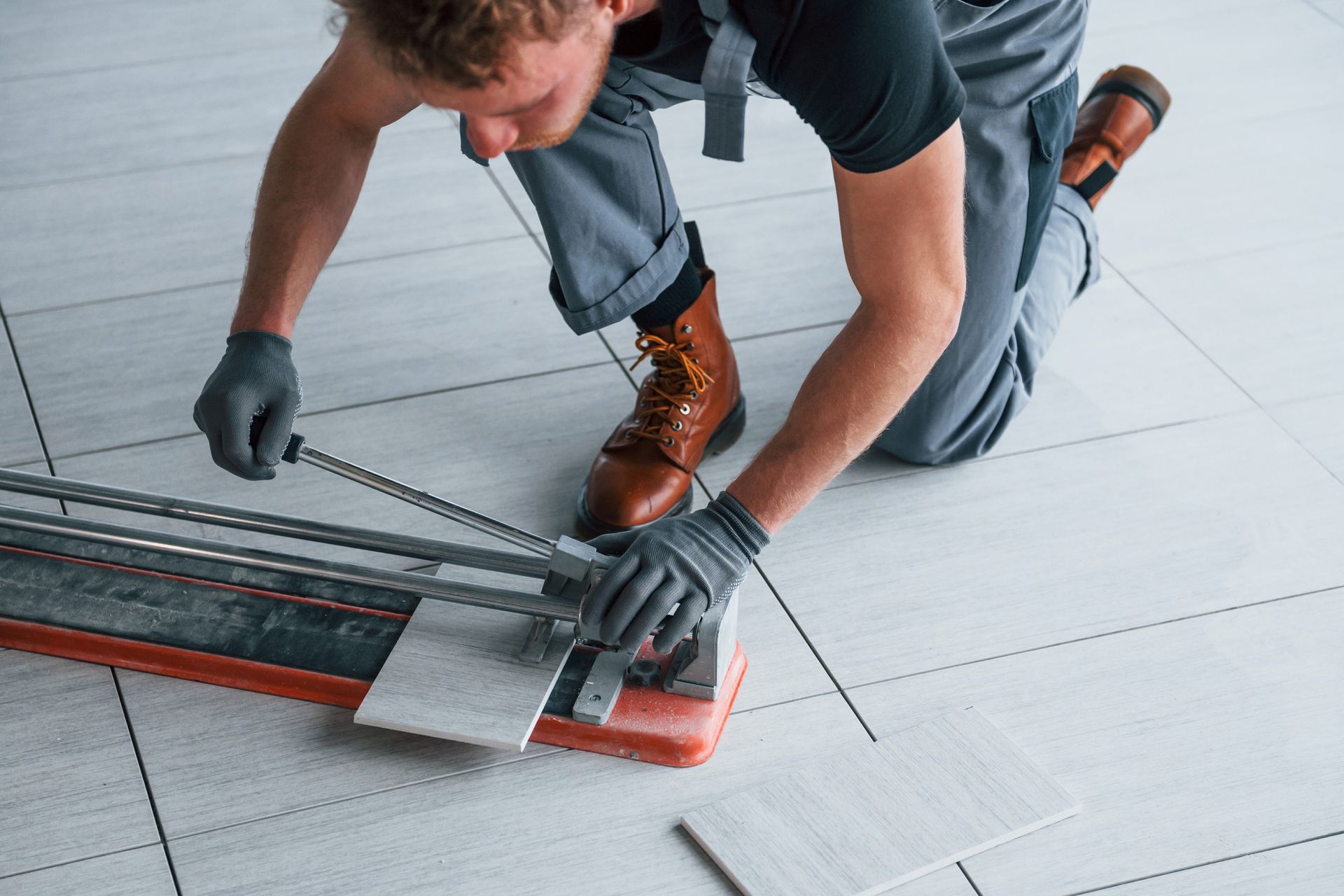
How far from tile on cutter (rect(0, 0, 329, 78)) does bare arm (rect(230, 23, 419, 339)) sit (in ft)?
4.87

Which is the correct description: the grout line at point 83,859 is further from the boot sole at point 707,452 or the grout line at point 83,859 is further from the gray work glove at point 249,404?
the boot sole at point 707,452

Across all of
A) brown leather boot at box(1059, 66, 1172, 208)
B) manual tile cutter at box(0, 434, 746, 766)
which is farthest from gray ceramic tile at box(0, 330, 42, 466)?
brown leather boot at box(1059, 66, 1172, 208)

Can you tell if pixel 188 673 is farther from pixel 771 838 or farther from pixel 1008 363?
pixel 1008 363

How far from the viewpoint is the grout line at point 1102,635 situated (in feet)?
4.33

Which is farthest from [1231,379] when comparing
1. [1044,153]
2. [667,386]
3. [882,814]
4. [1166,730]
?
[882,814]

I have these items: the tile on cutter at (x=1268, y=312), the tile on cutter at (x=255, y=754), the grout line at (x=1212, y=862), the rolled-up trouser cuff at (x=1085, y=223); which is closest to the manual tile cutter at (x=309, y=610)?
the tile on cutter at (x=255, y=754)

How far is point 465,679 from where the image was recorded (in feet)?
4.03

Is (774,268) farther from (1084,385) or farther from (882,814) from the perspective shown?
(882,814)

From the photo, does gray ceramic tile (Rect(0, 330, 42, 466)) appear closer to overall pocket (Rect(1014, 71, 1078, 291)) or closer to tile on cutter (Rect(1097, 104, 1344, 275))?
overall pocket (Rect(1014, 71, 1078, 291))

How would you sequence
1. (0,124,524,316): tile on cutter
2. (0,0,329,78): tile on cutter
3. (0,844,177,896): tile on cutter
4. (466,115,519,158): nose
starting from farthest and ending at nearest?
(0,0,329,78): tile on cutter, (0,124,524,316): tile on cutter, (0,844,177,896): tile on cutter, (466,115,519,158): nose

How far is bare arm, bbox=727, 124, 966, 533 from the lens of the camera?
106cm

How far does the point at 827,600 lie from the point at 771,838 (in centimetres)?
34

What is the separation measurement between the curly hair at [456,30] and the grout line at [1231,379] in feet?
3.83

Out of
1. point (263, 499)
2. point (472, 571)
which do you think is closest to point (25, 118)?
point (263, 499)
